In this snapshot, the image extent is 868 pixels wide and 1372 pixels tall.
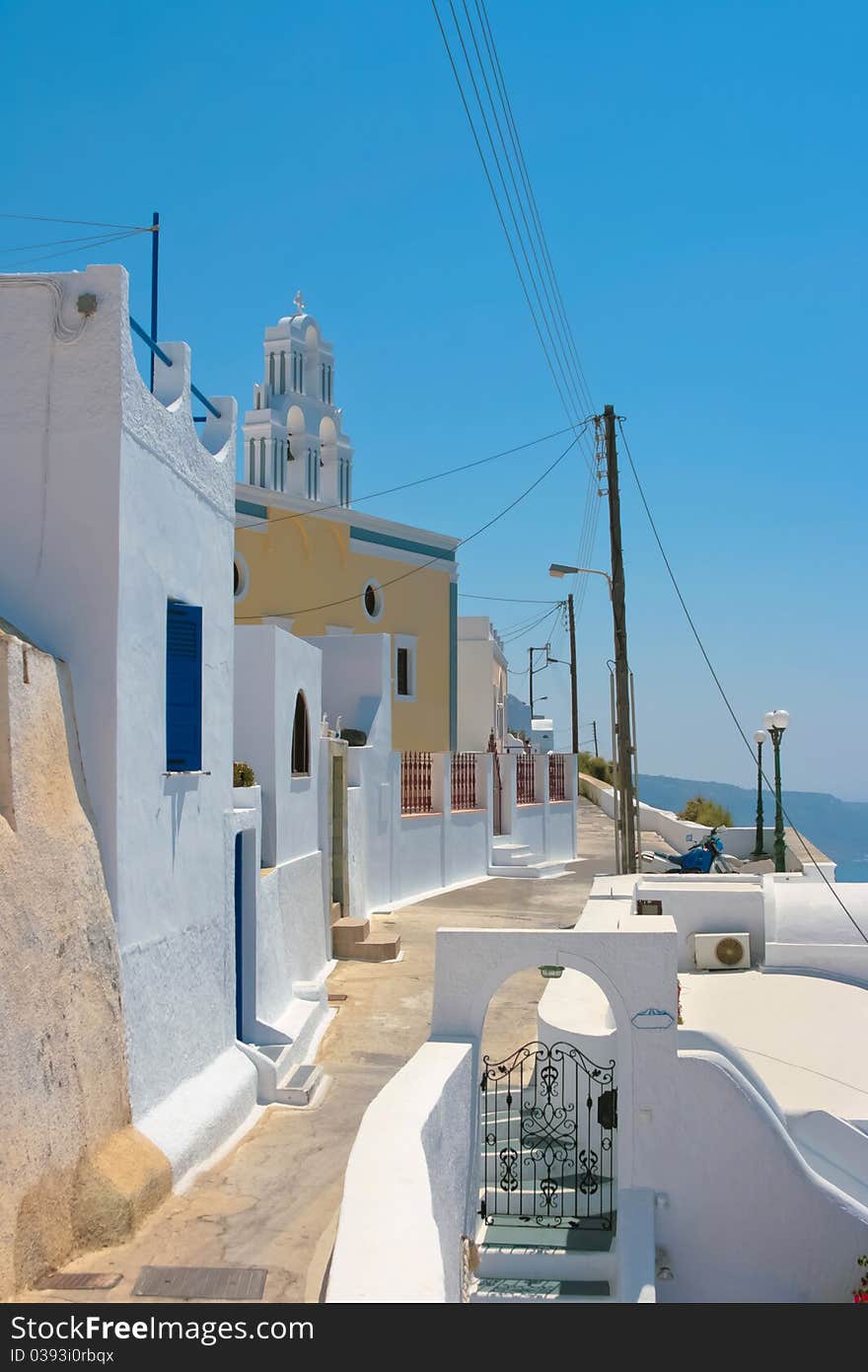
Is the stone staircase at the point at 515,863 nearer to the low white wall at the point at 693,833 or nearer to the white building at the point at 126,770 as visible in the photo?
the low white wall at the point at 693,833

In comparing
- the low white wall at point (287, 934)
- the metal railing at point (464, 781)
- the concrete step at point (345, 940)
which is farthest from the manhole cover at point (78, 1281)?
the metal railing at point (464, 781)

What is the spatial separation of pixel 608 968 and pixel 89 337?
19.1 ft

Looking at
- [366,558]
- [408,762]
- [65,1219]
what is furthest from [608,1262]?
[366,558]

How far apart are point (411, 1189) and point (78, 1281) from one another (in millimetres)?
2042

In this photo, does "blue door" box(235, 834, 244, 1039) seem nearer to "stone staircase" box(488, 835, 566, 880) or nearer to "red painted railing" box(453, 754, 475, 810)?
"red painted railing" box(453, 754, 475, 810)

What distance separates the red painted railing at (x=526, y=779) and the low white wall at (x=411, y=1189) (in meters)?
18.4

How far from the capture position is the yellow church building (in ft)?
80.3

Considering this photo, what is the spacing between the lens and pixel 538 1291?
8805 millimetres

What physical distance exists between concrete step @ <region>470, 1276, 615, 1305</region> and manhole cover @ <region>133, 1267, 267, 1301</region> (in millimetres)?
2100

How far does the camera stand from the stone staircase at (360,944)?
16.8 meters

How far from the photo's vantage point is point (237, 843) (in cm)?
1217

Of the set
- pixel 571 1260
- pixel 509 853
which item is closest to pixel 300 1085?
pixel 571 1260

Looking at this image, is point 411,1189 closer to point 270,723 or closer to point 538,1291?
point 538,1291
